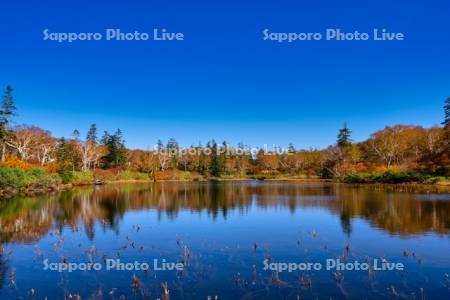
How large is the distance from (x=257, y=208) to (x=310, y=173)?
62634 millimetres

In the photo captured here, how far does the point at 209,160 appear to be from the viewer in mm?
98500

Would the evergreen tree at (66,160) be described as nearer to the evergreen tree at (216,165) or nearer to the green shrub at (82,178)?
the green shrub at (82,178)

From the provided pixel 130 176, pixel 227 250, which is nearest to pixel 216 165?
pixel 130 176

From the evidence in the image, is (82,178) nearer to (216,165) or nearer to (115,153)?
(115,153)

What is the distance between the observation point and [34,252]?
49.3 feet

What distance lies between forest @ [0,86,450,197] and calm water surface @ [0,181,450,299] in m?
23.1

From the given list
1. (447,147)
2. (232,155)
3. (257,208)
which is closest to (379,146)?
(447,147)

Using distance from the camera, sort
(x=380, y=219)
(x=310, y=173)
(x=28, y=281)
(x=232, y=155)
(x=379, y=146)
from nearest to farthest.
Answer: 1. (x=28, y=281)
2. (x=380, y=219)
3. (x=379, y=146)
4. (x=310, y=173)
5. (x=232, y=155)

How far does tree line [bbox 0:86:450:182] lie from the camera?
189 ft

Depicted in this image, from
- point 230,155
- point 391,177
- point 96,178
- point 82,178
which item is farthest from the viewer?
point 230,155

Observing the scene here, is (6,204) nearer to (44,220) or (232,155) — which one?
(44,220)

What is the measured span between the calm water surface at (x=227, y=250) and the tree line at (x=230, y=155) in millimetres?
28233

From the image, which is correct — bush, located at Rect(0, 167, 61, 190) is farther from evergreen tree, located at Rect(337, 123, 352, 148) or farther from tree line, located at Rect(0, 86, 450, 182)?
evergreen tree, located at Rect(337, 123, 352, 148)

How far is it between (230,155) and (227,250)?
94168 mm
